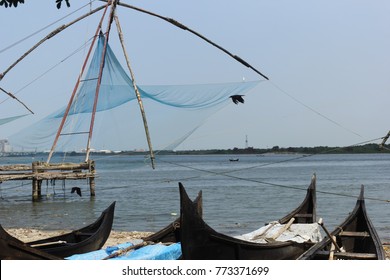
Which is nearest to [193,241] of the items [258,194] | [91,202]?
[91,202]

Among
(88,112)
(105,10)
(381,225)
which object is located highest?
(105,10)

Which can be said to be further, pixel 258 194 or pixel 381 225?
pixel 258 194

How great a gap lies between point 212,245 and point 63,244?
231 centimetres

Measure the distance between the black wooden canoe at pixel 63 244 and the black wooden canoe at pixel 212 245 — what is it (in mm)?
1353

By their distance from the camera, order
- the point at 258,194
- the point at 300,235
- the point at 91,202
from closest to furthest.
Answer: the point at 300,235 → the point at 91,202 → the point at 258,194

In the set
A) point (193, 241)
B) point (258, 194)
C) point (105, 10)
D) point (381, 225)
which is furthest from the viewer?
point (258, 194)

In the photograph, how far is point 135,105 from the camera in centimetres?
1120

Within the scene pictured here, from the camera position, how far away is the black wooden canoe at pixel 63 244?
5.11 m

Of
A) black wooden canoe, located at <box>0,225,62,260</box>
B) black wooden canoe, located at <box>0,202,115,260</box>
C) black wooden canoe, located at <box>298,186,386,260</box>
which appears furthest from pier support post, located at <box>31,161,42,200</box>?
black wooden canoe, located at <box>0,225,62,260</box>

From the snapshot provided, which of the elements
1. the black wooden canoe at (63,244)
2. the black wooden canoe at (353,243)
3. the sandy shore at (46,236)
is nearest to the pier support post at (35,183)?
the sandy shore at (46,236)

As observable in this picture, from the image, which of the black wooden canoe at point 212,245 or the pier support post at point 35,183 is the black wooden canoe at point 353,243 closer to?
the black wooden canoe at point 212,245

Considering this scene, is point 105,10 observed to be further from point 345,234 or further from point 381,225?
point 381,225

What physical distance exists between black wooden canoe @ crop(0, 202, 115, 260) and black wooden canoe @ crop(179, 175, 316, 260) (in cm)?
135
